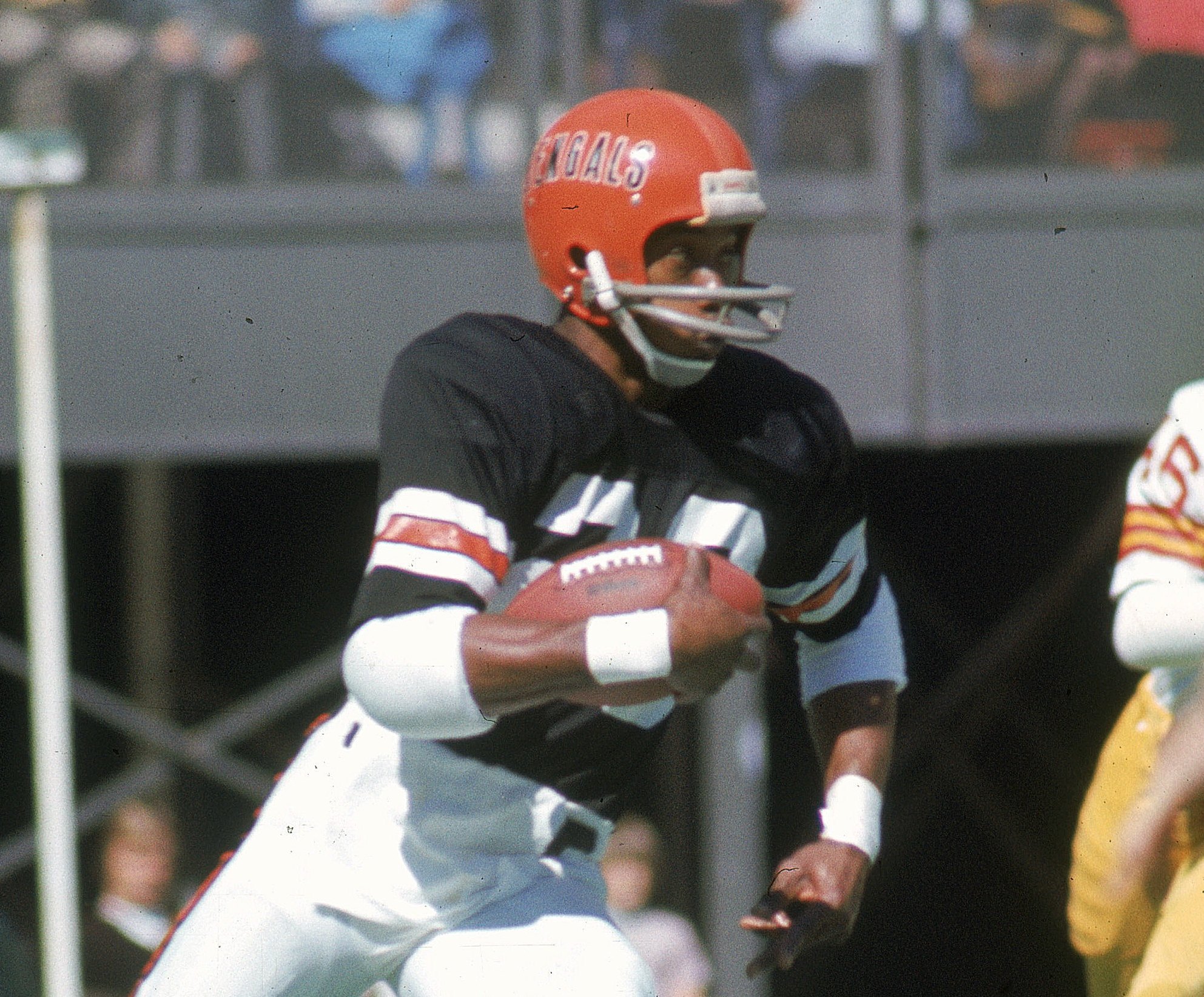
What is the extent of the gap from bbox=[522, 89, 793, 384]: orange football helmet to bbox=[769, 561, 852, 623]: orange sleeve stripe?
431 mm

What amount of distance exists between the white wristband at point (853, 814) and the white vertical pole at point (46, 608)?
60.3 inches

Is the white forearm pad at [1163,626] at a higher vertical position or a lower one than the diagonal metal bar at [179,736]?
higher

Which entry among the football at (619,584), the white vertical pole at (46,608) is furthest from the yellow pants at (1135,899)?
the white vertical pole at (46,608)

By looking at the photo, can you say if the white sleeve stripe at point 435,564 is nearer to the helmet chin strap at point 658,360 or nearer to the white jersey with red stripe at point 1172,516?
the helmet chin strap at point 658,360

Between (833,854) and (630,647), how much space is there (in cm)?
65

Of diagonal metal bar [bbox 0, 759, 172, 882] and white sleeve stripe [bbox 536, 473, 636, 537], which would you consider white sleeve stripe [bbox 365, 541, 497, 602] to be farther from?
diagonal metal bar [bbox 0, 759, 172, 882]

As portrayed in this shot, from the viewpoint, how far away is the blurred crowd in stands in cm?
572

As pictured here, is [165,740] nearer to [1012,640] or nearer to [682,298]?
[1012,640]

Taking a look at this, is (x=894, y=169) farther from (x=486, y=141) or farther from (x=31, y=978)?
(x=31, y=978)

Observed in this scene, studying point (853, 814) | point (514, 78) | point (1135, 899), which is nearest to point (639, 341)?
point (853, 814)

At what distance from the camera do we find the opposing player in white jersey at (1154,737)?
295 centimetres

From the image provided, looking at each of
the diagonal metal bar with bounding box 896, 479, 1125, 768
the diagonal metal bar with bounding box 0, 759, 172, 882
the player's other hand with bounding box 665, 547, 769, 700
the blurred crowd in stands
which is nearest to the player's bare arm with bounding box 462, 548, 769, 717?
the player's other hand with bounding box 665, 547, 769, 700

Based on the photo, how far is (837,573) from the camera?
282 centimetres

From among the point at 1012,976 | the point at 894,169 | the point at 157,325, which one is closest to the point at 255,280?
the point at 157,325
